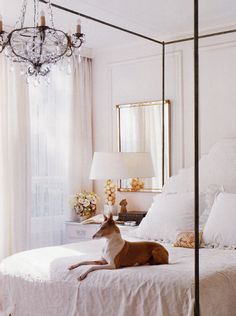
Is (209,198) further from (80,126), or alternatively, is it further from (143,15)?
(80,126)

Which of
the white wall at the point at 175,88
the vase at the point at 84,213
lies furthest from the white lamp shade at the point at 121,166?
the vase at the point at 84,213

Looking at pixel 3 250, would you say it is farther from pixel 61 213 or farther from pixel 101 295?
pixel 101 295

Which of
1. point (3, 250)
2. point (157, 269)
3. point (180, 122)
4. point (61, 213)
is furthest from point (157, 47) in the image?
point (157, 269)

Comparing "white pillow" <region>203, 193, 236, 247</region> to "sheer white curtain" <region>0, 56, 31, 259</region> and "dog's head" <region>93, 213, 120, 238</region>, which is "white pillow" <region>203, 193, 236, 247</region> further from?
"sheer white curtain" <region>0, 56, 31, 259</region>

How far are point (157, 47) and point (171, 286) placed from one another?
314 cm

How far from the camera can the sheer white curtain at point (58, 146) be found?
5.36m

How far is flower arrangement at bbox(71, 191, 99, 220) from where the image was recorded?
5.51 meters

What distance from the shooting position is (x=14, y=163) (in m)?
5.02

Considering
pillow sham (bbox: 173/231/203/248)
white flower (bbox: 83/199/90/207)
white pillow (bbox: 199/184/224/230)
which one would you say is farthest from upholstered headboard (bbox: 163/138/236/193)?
white flower (bbox: 83/199/90/207)

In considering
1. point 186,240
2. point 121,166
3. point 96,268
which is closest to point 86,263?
point 96,268

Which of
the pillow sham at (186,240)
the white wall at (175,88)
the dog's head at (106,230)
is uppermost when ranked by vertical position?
the white wall at (175,88)

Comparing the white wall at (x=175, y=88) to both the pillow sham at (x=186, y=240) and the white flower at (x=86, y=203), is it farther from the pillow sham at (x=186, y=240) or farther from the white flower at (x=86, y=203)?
the pillow sham at (x=186, y=240)

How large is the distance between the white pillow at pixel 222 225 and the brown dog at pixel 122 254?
0.75 m

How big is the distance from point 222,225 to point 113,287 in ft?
4.05
